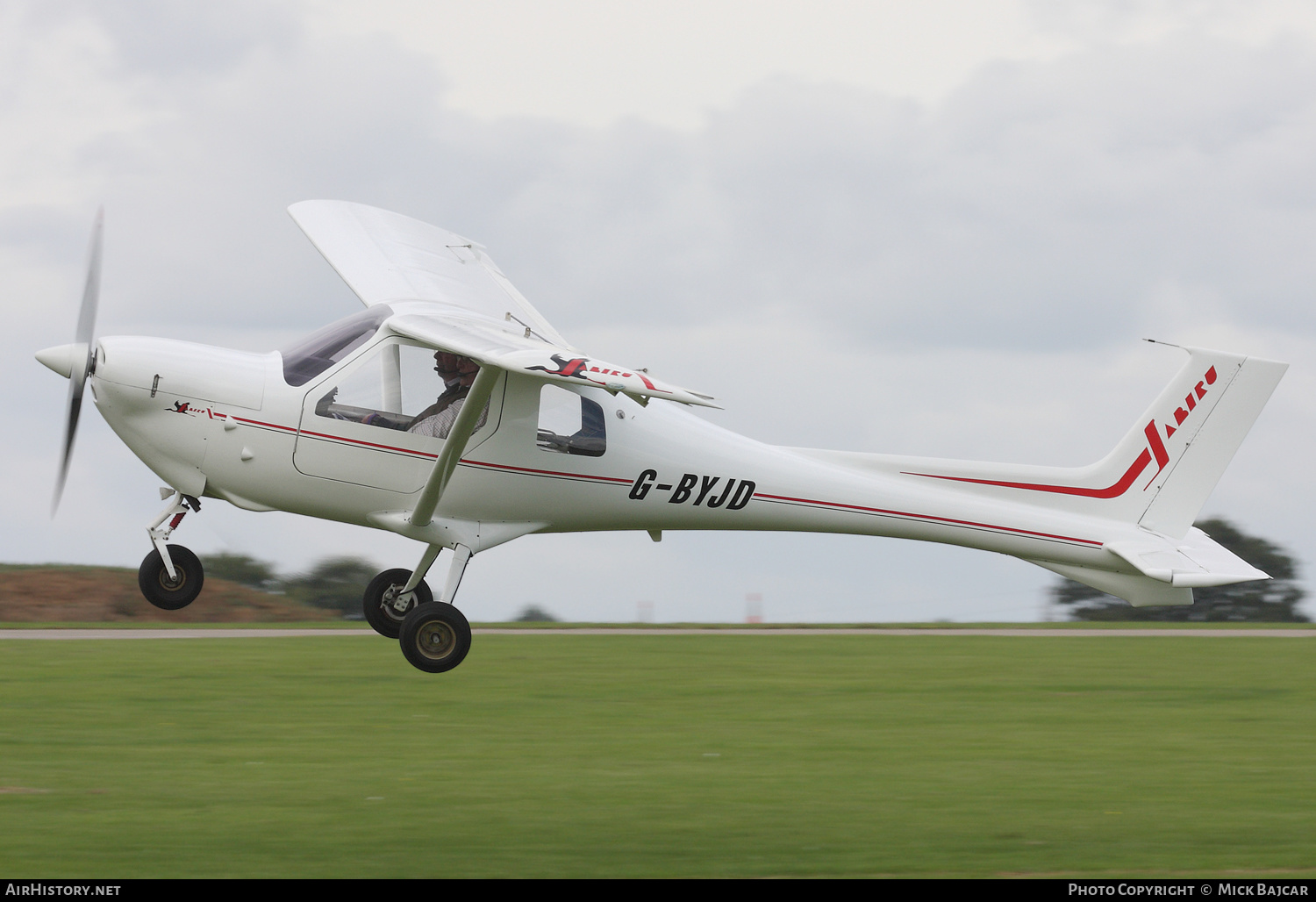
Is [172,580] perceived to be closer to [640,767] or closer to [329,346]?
[329,346]

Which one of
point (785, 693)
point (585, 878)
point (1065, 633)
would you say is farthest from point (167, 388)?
point (1065, 633)

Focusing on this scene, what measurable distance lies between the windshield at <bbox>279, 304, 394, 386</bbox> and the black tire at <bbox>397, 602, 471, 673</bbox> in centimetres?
225

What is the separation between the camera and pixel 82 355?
1202 cm

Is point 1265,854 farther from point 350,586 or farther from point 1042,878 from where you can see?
point 350,586

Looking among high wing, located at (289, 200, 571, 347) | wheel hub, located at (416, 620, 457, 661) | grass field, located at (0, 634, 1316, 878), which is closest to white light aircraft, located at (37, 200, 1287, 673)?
wheel hub, located at (416, 620, 457, 661)

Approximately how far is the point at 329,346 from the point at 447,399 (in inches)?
44.2

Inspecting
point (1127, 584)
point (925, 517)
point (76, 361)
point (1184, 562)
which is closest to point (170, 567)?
point (76, 361)

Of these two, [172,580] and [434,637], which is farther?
[172,580]

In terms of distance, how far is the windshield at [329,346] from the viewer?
40.1ft

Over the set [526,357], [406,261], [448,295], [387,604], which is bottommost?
[387,604]

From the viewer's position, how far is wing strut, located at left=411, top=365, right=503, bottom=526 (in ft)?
37.6

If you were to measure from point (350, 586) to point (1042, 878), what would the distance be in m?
24.7

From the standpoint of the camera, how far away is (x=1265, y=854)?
704 cm

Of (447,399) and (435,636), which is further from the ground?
(447,399)
